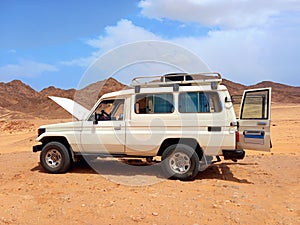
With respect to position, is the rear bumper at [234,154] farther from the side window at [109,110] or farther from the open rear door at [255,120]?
the side window at [109,110]

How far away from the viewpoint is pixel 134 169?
337 inches

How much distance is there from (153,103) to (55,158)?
9.27ft

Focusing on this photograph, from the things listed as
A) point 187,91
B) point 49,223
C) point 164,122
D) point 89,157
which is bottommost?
point 49,223

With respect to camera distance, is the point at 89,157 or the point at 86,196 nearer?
the point at 86,196

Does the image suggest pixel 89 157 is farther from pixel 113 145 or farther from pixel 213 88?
pixel 213 88

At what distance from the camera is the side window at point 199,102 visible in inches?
284

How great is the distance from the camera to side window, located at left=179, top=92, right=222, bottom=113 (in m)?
7.22

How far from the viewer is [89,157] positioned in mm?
8578

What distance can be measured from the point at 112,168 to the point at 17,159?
395 centimetres

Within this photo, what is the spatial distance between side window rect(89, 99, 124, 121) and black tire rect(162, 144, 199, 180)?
4.96 feet

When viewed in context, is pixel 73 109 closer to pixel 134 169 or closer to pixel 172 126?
pixel 134 169

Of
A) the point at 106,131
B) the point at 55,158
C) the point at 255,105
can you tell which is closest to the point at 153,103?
the point at 106,131

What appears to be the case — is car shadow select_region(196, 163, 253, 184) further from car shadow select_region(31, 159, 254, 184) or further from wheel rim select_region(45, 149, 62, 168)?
wheel rim select_region(45, 149, 62, 168)

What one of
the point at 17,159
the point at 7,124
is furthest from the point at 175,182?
the point at 7,124
